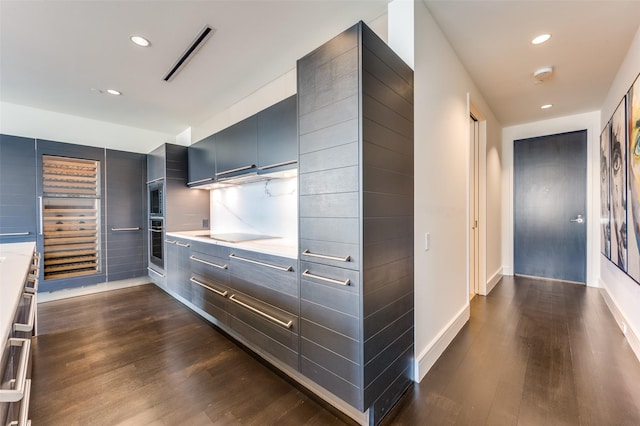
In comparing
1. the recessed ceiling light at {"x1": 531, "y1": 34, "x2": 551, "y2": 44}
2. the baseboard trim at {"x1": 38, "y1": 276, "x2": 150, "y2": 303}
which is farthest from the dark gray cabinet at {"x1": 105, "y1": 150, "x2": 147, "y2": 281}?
the recessed ceiling light at {"x1": 531, "y1": 34, "x2": 551, "y2": 44}

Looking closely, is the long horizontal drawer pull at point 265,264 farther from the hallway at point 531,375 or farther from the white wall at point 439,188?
the hallway at point 531,375

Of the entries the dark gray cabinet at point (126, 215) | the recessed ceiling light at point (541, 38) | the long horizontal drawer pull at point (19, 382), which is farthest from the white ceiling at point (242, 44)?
the long horizontal drawer pull at point (19, 382)

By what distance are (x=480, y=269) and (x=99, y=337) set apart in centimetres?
436

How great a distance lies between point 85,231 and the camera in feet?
12.4

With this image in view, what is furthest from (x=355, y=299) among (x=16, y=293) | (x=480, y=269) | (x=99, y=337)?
(x=480, y=269)

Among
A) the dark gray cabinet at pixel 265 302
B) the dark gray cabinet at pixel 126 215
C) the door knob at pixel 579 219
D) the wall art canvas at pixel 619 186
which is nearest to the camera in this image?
the dark gray cabinet at pixel 265 302

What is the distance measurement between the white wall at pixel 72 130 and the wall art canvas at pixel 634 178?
19.3 ft

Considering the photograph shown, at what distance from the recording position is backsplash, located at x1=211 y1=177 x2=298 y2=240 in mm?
2741

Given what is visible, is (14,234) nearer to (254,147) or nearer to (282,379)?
(254,147)

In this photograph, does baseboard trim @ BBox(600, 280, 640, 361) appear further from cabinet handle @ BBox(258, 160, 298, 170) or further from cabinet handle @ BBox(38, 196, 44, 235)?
cabinet handle @ BBox(38, 196, 44, 235)

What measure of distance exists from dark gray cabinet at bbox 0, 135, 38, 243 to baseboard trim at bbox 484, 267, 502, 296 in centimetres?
585

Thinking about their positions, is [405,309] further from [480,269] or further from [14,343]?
[480,269]

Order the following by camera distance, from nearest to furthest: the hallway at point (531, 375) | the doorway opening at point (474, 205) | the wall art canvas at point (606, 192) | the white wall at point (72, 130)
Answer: the hallway at point (531, 375), the wall art canvas at point (606, 192), the white wall at point (72, 130), the doorway opening at point (474, 205)

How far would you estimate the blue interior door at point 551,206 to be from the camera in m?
4.07
